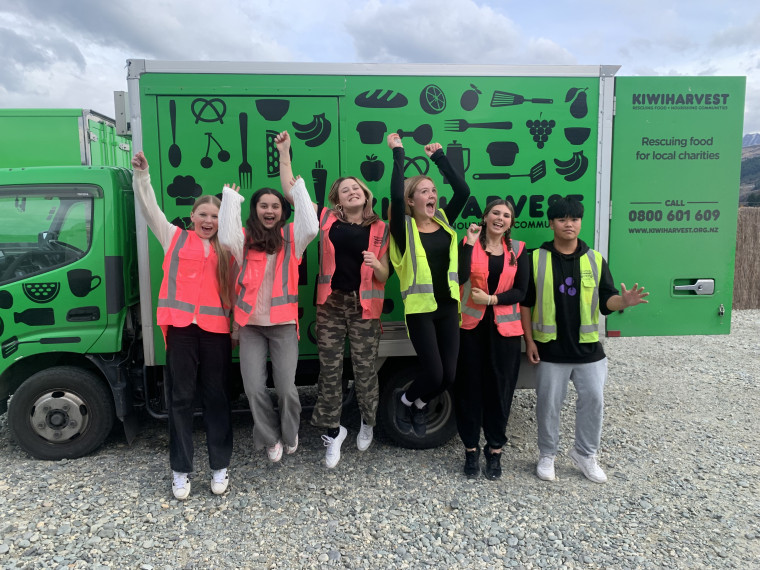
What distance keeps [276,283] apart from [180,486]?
1.40 m

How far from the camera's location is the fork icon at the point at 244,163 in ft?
11.4

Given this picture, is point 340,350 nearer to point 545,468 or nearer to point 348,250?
point 348,250

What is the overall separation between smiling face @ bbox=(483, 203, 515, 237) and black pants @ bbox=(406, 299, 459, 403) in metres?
0.55

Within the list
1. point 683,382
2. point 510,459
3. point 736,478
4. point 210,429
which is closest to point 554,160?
point 510,459

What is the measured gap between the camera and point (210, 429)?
127 inches

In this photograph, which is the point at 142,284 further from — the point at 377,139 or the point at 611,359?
the point at 611,359

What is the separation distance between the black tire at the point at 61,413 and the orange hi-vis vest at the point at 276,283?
1384 millimetres

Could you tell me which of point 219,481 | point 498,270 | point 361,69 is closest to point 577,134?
point 498,270

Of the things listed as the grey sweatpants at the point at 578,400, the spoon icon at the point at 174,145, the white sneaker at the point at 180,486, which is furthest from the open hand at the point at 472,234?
the white sneaker at the point at 180,486

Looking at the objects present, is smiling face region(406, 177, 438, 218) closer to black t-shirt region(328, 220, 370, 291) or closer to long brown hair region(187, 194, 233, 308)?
black t-shirt region(328, 220, 370, 291)

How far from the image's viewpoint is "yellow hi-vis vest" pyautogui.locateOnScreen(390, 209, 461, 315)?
3.19 meters

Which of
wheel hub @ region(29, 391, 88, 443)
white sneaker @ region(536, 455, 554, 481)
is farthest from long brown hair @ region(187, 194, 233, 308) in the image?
white sneaker @ region(536, 455, 554, 481)

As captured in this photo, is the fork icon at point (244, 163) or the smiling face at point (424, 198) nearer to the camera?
the smiling face at point (424, 198)

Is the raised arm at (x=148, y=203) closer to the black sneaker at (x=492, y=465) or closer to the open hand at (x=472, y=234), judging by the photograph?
the open hand at (x=472, y=234)
